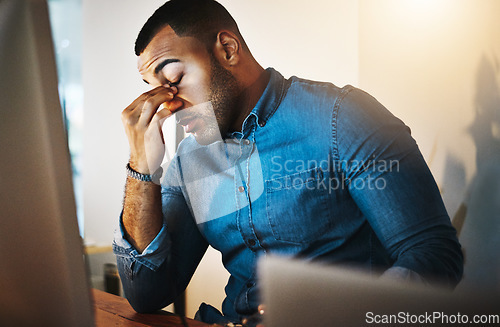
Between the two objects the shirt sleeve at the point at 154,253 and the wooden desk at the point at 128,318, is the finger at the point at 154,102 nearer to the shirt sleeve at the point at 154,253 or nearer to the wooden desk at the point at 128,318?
the shirt sleeve at the point at 154,253

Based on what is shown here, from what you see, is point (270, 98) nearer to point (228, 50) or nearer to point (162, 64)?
point (228, 50)

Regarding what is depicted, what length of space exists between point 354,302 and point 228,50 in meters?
0.82

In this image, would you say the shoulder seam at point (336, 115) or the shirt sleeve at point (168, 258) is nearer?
the shoulder seam at point (336, 115)

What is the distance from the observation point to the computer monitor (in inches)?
24.3

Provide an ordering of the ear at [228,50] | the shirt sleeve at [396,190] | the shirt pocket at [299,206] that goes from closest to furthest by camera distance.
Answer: the shirt sleeve at [396,190] < the shirt pocket at [299,206] < the ear at [228,50]

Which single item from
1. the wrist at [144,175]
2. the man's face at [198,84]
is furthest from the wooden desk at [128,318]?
the man's face at [198,84]

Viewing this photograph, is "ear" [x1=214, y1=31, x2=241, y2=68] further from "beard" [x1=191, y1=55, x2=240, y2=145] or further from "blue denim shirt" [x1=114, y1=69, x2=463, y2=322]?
"blue denim shirt" [x1=114, y1=69, x2=463, y2=322]

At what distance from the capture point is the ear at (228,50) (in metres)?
1.16

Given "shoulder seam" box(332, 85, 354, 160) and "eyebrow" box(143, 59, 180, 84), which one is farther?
"eyebrow" box(143, 59, 180, 84)

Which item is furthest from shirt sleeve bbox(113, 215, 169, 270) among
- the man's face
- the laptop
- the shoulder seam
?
the laptop

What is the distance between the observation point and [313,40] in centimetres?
107

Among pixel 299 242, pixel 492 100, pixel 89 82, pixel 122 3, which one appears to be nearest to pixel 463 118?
pixel 492 100

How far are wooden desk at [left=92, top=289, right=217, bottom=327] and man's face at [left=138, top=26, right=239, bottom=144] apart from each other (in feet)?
1.69

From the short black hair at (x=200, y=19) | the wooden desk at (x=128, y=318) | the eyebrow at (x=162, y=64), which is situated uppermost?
the short black hair at (x=200, y=19)
